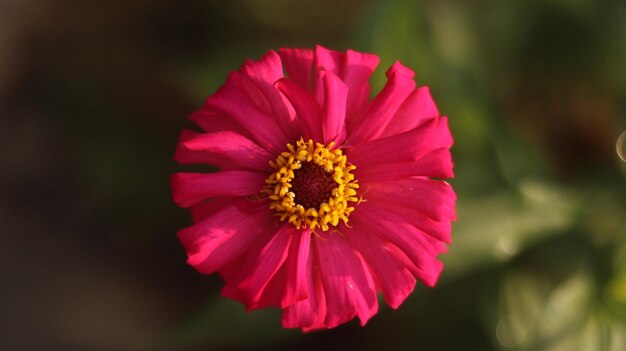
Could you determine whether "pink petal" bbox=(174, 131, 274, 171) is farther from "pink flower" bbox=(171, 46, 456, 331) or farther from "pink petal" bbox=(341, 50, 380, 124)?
"pink petal" bbox=(341, 50, 380, 124)

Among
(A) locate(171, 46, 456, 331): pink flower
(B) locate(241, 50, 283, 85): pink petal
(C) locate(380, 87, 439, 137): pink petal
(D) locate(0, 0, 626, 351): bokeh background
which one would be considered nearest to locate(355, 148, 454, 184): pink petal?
(A) locate(171, 46, 456, 331): pink flower

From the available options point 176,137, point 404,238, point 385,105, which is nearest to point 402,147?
point 385,105

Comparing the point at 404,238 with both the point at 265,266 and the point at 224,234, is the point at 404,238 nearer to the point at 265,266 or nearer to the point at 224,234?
the point at 265,266

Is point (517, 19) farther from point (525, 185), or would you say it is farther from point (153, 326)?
point (153, 326)

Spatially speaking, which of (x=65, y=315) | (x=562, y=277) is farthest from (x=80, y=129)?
(x=562, y=277)

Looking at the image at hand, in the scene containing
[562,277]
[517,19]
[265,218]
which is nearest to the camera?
[265,218]

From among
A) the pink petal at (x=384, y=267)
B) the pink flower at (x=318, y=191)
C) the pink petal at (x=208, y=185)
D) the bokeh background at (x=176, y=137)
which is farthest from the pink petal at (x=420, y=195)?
the bokeh background at (x=176, y=137)

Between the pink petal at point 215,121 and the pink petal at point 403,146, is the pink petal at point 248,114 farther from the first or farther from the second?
the pink petal at point 403,146
